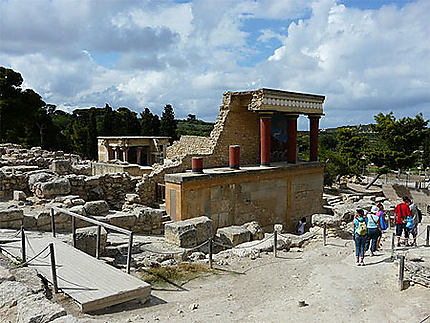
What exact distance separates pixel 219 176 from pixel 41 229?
592 cm

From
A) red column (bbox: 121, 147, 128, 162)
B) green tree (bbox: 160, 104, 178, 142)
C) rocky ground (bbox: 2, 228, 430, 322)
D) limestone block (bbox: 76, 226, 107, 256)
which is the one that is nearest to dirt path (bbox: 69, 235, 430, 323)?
rocky ground (bbox: 2, 228, 430, 322)

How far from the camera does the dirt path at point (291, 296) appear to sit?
563 cm

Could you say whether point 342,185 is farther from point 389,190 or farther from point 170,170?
point 170,170

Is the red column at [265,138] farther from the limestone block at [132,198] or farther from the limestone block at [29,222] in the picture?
the limestone block at [29,222]

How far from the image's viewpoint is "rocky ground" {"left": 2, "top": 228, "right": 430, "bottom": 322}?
18.3 ft

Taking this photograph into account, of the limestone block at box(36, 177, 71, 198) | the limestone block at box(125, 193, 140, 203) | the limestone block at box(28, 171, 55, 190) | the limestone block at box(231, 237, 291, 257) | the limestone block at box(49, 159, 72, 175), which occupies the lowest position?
the limestone block at box(231, 237, 291, 257)

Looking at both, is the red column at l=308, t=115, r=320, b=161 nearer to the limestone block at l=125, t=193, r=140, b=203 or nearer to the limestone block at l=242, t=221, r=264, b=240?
the limestone block at l=242, t=221, r=264, b=240

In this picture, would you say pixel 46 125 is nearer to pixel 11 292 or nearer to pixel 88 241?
pixel 88 241

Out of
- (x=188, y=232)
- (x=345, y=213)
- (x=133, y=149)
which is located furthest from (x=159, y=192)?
(x=133, y=149)

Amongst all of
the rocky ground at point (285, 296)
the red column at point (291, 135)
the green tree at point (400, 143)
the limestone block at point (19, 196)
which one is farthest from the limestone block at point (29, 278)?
the green tree at point (400, 143)

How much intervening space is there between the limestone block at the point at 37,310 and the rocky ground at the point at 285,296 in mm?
167

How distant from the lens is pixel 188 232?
9.41 meters

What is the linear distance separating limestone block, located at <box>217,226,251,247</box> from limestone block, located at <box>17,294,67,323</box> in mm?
6257

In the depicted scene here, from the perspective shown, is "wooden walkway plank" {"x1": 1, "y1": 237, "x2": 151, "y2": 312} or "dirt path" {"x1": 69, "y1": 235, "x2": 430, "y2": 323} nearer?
"wooden walkway plank" {"x1": 1, "y1": 237, "x2": 151, "y2": 312}
